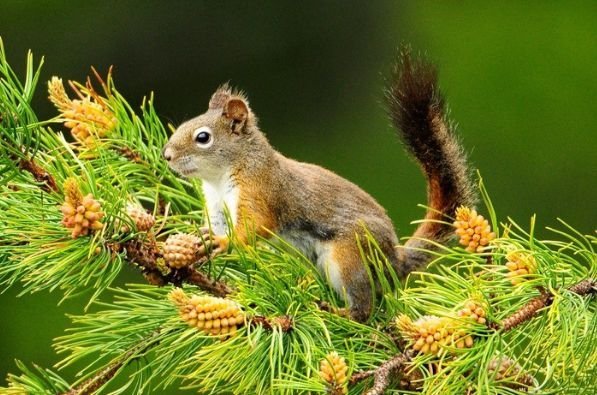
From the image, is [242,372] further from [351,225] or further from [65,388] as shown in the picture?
[351,225]

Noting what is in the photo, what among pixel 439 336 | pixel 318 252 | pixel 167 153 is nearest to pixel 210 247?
pixel 439 336

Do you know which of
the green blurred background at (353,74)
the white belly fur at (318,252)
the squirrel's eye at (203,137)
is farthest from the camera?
the green blurred background at (353,74)

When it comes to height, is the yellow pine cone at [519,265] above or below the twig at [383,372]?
above

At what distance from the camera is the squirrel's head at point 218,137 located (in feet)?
5.48

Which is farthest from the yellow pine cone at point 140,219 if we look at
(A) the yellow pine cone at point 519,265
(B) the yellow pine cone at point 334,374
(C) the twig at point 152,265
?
(A) the yellow pine cone at point 519,265

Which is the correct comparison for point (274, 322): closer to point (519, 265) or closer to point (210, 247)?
point (210, 247)

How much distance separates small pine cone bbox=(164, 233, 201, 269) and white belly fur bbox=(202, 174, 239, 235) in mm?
478

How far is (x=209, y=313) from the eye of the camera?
1.00m

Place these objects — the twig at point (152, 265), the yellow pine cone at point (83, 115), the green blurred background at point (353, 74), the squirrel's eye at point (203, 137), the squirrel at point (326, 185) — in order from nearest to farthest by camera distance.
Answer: the twig at point (152, 265)
the yellow pine cone at point (83, 115)
the squirrel at point (326, 185)
the squirrel's eye at point (203, 137)
the green blurred background at point (353, 74)

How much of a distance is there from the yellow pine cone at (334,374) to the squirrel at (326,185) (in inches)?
18.5

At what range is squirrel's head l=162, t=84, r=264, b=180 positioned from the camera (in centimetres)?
167

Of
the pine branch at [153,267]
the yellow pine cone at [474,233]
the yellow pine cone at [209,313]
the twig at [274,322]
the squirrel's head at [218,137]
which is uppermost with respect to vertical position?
the squirrel's head at [218,137]

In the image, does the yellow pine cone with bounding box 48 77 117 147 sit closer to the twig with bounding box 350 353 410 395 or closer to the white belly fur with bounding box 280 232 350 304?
the white belly fur with bounding box 280 232 350 304

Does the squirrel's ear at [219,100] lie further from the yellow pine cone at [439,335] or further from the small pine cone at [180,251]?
the yellow pine cone at [439,335]
